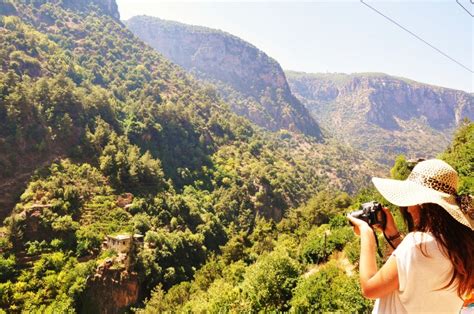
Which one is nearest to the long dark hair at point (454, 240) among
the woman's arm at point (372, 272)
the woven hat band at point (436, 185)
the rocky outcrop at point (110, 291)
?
the woven hat band at point (436, 185)

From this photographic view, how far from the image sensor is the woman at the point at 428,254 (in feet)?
7.97

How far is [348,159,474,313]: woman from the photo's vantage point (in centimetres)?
243

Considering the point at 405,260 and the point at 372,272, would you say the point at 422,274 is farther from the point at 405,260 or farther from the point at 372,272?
the point at 372,272

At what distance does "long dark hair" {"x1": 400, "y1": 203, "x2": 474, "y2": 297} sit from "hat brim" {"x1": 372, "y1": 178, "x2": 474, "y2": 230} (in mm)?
75

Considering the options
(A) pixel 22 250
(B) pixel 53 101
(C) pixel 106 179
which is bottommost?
(A) pixel 22 250

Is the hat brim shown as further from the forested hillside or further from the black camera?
the forested hillside

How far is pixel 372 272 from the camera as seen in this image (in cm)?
262

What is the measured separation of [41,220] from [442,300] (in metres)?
47.4

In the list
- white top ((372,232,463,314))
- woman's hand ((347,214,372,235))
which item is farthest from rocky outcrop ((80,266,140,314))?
white top ((372,232,463,314))

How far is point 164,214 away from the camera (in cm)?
5647

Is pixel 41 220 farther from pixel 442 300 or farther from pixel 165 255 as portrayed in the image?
pixel 442 300

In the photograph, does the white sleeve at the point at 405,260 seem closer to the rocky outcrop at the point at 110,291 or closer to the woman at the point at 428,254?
the woman at the point at 428,254

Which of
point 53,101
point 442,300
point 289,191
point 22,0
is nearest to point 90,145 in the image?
point 53,101

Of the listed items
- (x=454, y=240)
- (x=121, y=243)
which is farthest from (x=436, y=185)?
(x=121, y=243)
